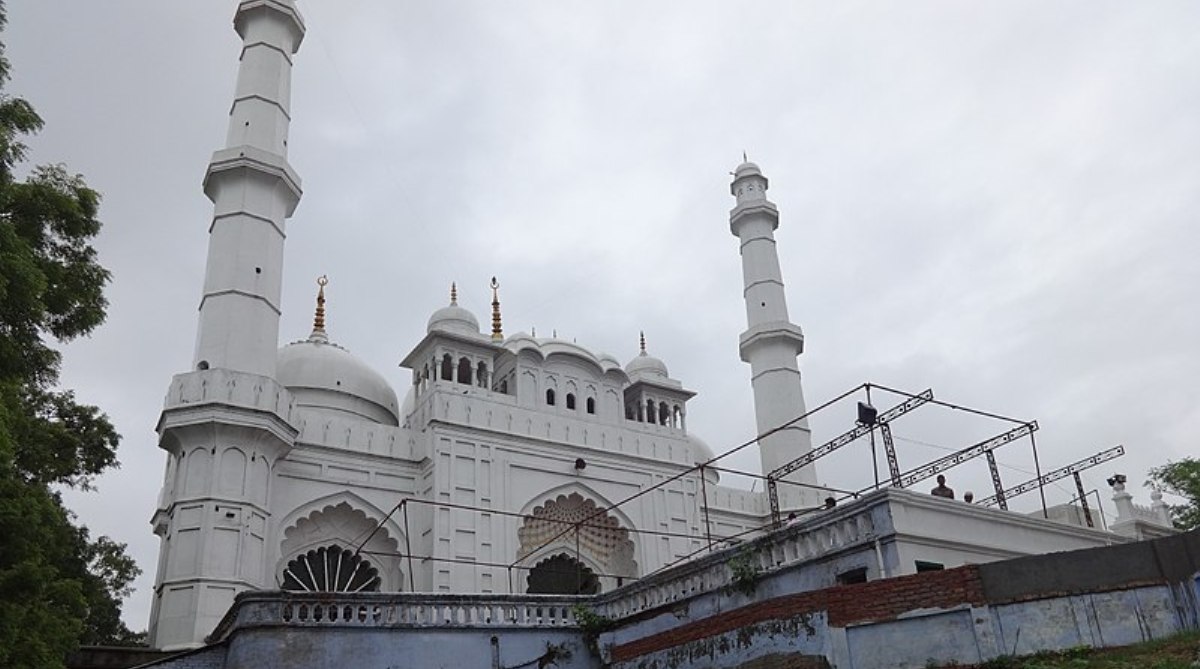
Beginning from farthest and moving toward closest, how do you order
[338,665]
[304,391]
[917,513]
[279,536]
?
[304,391]
[279,536]
[338,665]
[917,513]

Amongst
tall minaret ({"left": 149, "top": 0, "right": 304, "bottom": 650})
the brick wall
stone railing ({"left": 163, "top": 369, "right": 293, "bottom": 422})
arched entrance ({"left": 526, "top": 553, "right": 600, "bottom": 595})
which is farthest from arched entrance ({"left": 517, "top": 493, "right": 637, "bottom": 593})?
the brick wall

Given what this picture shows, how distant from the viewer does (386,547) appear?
58.8ft

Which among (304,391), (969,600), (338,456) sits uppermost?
(304,391)

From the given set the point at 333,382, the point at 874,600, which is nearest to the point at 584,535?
the point at 333,382

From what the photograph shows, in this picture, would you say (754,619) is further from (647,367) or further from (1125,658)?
(647,367)

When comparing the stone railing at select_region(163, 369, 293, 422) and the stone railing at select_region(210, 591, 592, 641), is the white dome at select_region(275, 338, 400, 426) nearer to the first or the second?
the stone railing at select_region(163, 369, 293, 422)

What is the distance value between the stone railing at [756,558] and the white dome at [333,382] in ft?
36.1

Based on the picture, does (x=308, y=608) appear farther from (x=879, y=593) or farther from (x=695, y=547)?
(x=695, y=547)

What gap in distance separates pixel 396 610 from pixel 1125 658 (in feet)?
20.4

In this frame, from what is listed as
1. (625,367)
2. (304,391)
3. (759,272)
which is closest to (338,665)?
(304,391)

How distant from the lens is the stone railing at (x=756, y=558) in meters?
8.15

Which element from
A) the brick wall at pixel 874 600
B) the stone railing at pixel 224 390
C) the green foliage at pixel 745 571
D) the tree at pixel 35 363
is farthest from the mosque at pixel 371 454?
the brick wall at pixel 874 600

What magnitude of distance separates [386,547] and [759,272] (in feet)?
38.9

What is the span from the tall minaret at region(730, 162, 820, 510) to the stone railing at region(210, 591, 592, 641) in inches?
515
